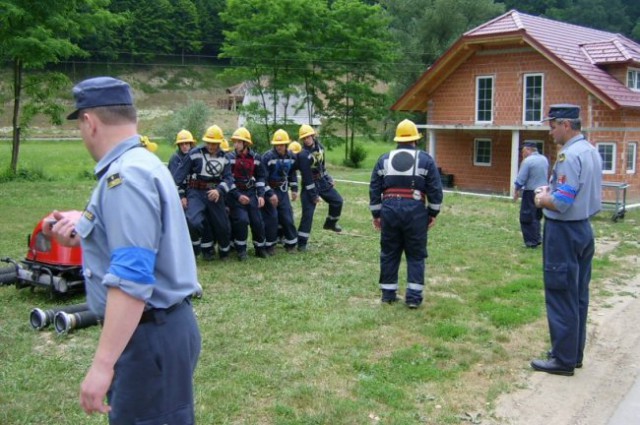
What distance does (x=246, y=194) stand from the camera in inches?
436

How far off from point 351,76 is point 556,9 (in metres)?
32.4

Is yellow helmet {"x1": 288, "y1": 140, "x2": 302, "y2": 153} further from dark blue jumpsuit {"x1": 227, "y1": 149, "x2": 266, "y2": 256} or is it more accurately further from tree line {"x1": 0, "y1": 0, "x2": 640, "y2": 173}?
tree line {"x1": 0, "y1": 0, "x2": 640, "y2": 173}

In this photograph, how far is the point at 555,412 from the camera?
208 inches

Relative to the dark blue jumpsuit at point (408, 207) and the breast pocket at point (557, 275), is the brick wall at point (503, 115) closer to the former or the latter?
the dark blue jumpsuit at point (408, 207)

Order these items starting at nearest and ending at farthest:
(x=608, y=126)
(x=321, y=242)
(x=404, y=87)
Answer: (x=321, y=242) → (x=608, y=126) → (x=404, y=87)

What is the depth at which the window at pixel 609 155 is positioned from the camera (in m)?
23.8

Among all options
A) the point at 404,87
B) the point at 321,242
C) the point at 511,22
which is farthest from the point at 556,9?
the point at 321,242

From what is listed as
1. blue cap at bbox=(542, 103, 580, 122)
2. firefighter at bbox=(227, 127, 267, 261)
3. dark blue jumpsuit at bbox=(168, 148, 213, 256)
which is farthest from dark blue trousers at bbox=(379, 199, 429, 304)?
dark blue jumpsuit at bbox=(168, 148, 213, 256)

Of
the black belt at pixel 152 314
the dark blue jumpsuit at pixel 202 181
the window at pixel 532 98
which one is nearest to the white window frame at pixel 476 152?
the window at pixel 532 98

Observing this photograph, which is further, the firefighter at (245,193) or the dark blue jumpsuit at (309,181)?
the dark blue jumpsuit at (309,181)

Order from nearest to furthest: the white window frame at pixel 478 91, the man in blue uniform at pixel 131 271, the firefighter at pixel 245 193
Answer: the man in blue uniform at pixel 131 271
the firefighter at pixel 245 193
the white window frame at pixel 478 91

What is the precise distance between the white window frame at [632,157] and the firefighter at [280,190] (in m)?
16.9

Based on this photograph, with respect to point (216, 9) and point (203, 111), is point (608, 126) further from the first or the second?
point (216, 9)

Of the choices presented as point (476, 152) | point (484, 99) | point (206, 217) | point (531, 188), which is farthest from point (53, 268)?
point (476, 152)
